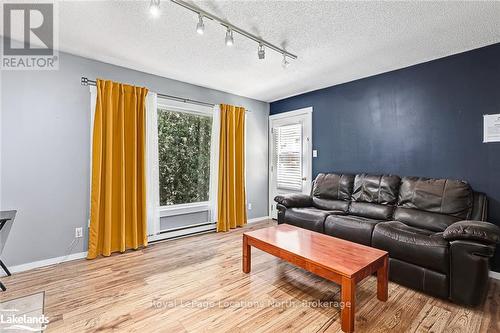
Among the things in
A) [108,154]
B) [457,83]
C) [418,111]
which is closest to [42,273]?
[108,154]

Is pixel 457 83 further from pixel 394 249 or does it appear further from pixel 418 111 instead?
pixel 394 249

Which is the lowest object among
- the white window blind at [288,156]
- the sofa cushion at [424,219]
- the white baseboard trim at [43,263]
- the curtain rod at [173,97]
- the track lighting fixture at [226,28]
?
the white baseboard trim at [43,263]

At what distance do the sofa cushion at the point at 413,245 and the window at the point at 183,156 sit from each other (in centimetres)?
284

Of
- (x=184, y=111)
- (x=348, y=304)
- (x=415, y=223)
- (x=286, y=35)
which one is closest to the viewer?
(x=348, y=304)

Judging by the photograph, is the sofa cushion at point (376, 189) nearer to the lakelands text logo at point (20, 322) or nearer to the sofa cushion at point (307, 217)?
the sofa cushion at point (307, 217)

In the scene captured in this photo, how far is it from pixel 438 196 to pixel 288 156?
8.36ft

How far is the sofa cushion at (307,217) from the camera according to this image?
311 centimetres

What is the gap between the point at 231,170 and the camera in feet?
14.1

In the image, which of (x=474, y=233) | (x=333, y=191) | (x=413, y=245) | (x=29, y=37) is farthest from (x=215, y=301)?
(x=29, y=37)

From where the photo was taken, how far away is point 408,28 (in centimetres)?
228

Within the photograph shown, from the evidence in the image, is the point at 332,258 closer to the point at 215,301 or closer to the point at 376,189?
the point at 215,301

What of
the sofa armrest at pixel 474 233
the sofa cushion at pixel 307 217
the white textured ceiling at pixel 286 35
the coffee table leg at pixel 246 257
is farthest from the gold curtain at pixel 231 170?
the sofa armrest at pixel 474 233

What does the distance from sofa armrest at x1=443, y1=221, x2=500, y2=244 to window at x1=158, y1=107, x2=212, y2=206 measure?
11.1 feet

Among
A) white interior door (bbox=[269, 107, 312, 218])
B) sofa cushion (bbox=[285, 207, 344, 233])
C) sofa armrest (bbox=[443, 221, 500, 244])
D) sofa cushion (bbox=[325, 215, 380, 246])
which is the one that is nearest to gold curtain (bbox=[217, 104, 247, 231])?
white interior door (bbox=[269, 107, 312, 218])
